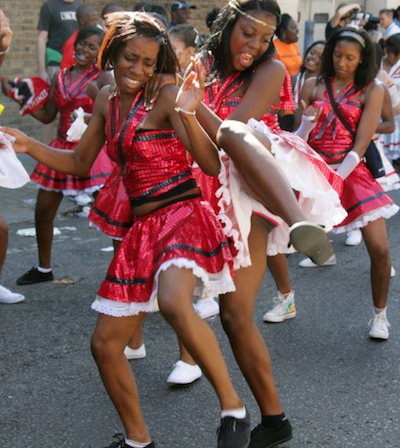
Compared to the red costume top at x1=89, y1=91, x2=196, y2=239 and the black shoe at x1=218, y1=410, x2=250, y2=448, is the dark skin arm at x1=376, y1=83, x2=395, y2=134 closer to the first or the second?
the red costume top at x1=89, y1=91, x2=196, y2=239

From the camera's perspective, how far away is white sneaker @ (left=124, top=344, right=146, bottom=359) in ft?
14.0

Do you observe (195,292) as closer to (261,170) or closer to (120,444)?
(261,170)

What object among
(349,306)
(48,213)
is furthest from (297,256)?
(48,213)

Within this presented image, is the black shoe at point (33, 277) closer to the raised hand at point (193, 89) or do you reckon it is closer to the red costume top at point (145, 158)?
the red costume top at point (145, 158)

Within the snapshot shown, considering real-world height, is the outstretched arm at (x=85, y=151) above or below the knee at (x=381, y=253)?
above

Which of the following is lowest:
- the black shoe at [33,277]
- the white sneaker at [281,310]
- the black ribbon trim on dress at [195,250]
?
the black shoe at [33,277]

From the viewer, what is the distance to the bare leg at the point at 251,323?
308cm

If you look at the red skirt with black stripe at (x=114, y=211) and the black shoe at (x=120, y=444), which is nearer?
the black shoe at (x=120, y=444)

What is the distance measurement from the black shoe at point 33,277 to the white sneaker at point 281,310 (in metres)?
1.80

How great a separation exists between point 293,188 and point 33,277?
3125mm

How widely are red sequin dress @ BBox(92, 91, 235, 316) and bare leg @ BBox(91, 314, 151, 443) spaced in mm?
55

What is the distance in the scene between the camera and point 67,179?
5402 mm

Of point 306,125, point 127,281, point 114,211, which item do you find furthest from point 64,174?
point 127,281

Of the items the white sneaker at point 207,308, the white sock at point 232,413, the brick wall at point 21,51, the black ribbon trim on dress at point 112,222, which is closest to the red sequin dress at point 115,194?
the black ribbon trim on dress at point 112,222
